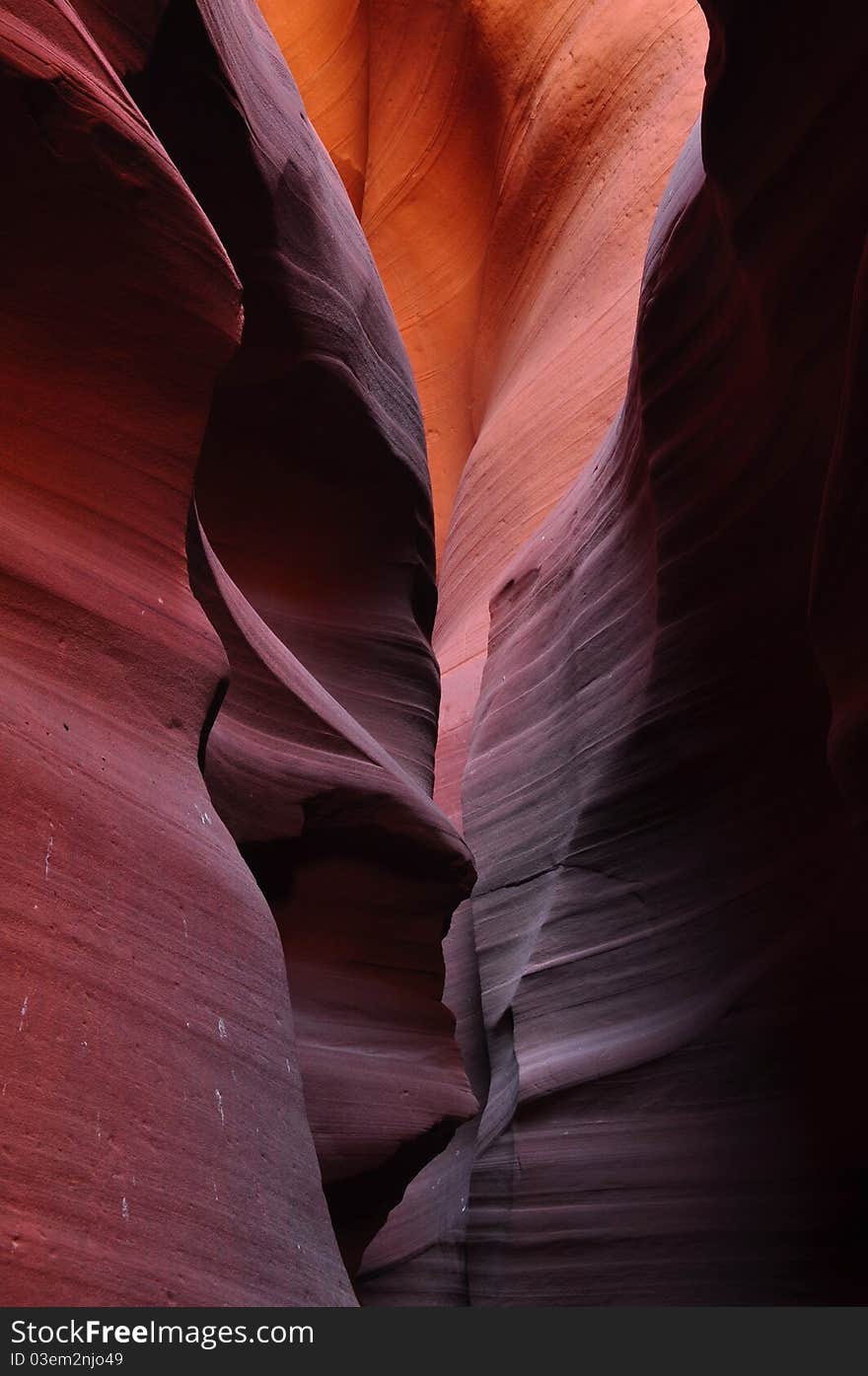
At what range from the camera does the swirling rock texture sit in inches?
96.1

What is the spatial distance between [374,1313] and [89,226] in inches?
81.9

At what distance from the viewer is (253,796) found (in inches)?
167

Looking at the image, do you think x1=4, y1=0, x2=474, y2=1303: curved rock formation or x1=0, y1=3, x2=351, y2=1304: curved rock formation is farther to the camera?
x1=4, y1=0, x2=474, y2=1303: curved rock formation

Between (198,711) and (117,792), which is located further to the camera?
(198,711)

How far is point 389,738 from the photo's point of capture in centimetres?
546

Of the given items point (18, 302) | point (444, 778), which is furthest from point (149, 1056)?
point (444, 778)

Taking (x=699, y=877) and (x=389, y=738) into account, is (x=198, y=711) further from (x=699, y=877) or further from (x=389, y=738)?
(x=699, y=877)

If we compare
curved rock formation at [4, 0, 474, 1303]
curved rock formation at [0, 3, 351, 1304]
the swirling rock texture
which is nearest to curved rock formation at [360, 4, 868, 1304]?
the swirling rock texture

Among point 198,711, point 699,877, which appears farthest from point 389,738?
point 198,711

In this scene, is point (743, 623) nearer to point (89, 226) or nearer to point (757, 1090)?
point (757, 1090)

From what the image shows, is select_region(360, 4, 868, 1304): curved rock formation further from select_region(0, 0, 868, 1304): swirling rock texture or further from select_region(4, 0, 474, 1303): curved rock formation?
select_region(4, 0, 474, 1303): curved rock formation

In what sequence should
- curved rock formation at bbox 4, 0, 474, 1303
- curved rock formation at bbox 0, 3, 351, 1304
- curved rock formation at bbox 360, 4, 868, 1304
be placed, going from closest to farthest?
curved rock formation at bbox 0, 3, 351, 1304
curved rock formation at bbox 4, 0, 474, 1303
curved rock formation at bbox 360, 4, 868, 1304

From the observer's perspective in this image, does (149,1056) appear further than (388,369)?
No

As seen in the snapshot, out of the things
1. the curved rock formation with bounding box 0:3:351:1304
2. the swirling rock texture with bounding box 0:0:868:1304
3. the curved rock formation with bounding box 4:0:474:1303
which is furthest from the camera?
the swirling rock texture with bounding box 0:0:868:1304
